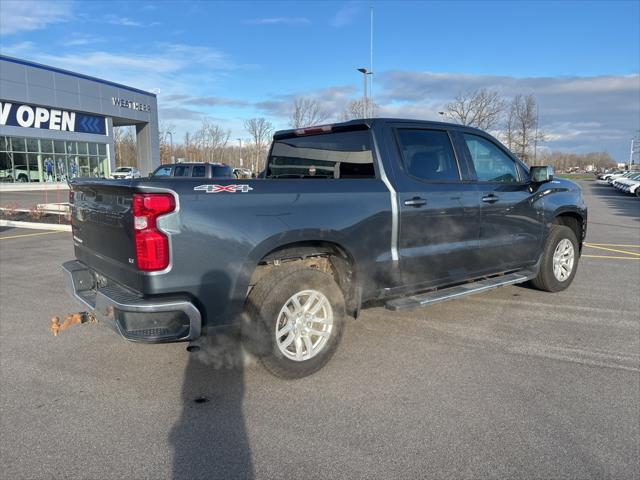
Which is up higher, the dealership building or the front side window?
the dealership building

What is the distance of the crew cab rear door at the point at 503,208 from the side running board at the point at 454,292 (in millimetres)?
113

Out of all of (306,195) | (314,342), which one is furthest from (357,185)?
(314,342)

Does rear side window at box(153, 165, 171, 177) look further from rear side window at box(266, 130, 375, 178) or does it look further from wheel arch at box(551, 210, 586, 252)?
wheel arch at box(551, 210, 586, 252)

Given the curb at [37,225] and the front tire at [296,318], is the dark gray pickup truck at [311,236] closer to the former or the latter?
the front tire at [296,318]

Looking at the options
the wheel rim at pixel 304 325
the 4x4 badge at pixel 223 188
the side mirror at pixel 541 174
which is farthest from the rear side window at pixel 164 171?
the 4x4 badge at pixel 223 188

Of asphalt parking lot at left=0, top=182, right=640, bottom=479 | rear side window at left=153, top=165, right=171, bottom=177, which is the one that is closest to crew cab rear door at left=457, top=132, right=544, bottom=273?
asphalt parking lot at left=0, top=182, right=640, bottom=479

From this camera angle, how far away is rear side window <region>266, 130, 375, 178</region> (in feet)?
14.5

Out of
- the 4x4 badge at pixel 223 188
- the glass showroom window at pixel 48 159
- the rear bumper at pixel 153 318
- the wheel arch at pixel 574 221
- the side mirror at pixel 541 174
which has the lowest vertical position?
the rear bumper at pixel 153 318

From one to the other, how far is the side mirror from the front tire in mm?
Result: 2912

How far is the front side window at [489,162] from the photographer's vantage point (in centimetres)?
504

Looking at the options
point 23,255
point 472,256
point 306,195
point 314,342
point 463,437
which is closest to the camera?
point 463,437

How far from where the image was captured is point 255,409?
334 centimetres

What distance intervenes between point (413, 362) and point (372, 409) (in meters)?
0.89

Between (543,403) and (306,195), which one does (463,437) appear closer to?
(543,403)
